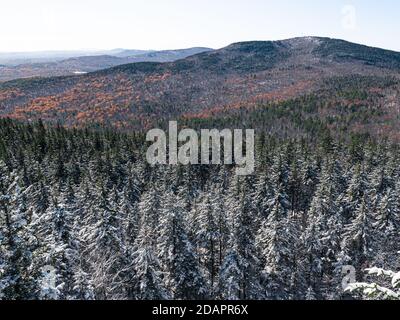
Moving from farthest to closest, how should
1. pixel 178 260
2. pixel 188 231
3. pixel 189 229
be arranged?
1. pixel 189 229
2. pixel 188 231
3. pixel 178 260

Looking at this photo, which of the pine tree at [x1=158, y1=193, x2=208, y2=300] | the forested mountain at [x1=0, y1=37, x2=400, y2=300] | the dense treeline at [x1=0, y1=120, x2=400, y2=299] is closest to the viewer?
the dense treeline at [x1=0, y1=120, x2=400, y2=299]

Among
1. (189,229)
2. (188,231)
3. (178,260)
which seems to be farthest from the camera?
(189,229)

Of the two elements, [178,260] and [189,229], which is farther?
[189,229]

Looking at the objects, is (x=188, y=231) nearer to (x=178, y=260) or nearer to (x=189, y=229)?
(x=189, y=229)

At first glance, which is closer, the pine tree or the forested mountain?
the forested mountain

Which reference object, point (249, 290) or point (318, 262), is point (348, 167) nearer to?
point (318, 262)

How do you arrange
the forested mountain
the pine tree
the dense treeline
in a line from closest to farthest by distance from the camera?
the dense treeline < the forested mountain < the pine tree

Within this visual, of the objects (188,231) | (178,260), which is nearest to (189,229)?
(188,231)
